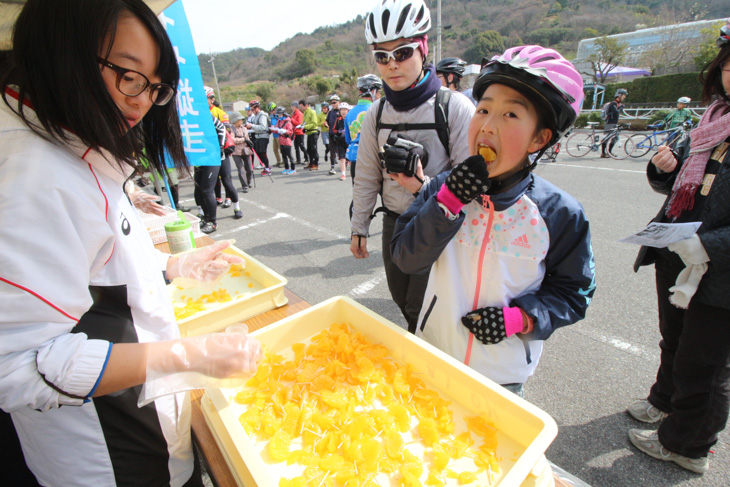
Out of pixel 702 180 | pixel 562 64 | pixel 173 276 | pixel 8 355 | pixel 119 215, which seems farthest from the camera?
pixel 702 180

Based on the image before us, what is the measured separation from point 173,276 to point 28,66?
0.97 meters

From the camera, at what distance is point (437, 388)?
135 cm

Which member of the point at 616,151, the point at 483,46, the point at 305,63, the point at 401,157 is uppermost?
the point at 305,63

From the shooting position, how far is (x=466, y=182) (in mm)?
1195

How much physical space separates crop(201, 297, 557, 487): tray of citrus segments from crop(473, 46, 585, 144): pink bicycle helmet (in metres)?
0.96

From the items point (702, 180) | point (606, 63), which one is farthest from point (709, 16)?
point (702, 180)

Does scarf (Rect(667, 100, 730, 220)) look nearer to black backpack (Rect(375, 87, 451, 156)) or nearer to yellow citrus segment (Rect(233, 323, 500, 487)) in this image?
black backpack (Rect(375, 87, 451, 156))

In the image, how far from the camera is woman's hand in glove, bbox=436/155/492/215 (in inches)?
46.3

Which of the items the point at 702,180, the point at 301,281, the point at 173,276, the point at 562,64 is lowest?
the point at 301,281

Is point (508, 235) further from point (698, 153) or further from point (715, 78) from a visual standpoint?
point (715, 78)

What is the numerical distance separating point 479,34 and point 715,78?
3813 inches

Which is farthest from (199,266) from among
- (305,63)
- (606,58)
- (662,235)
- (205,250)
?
(305,63)

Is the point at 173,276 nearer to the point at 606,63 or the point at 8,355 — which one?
the point at 8,355

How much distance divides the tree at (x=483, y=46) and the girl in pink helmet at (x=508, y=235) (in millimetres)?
83271
